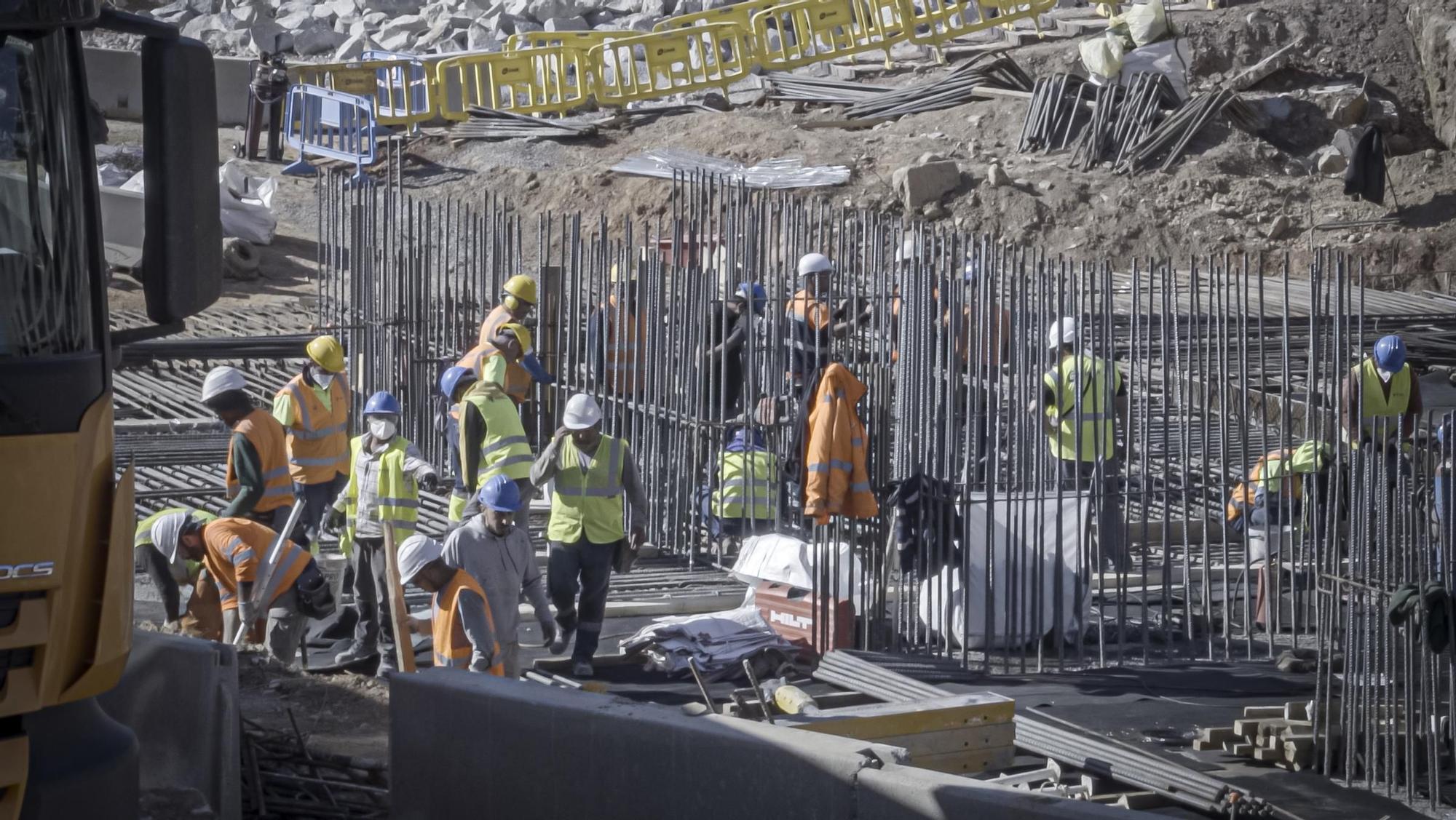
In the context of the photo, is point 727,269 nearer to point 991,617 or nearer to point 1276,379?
point 991,617

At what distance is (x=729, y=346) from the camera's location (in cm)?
1234

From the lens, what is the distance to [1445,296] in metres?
22.4

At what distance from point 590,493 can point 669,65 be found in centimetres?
2095

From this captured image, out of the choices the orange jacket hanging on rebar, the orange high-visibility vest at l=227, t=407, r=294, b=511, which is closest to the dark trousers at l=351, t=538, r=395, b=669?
the orange high-visibility vest at l=227, t=407, r=294, b=511

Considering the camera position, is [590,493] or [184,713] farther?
[590,493]

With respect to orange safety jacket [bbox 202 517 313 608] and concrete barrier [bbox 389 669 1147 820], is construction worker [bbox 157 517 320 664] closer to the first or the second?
orange safety jacket [bbox 202 517 313 608]

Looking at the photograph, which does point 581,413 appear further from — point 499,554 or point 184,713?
point 184,713

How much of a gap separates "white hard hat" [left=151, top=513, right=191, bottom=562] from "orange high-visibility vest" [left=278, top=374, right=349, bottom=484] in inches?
64.8

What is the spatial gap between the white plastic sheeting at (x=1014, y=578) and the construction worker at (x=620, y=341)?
3.59 metres

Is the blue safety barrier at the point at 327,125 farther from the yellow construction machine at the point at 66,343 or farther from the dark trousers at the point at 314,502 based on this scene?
the yellow construction machine at the point at 66,343

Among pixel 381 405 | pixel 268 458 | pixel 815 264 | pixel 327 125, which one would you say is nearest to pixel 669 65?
pixel 327 125

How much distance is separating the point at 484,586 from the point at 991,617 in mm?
2977

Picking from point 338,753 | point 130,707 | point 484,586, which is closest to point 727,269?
point 484,586

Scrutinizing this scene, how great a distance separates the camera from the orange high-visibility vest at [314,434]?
11734 mm
